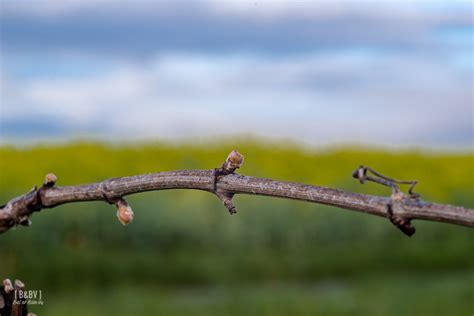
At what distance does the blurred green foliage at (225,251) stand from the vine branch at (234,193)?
4.70 meters

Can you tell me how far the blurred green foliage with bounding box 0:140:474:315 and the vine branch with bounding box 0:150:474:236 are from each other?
15.4ft

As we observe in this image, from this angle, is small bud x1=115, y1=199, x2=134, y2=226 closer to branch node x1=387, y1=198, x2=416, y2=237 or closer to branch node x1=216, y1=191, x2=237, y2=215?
branch node x1=216, y1=191, x2=237, y2=215

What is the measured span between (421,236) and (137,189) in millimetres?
6940

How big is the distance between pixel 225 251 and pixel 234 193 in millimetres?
5911

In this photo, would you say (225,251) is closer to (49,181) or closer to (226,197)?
(49,181)

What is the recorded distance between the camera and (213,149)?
8.16 m

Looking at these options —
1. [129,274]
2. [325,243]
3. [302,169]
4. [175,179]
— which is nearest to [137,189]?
[175,179]

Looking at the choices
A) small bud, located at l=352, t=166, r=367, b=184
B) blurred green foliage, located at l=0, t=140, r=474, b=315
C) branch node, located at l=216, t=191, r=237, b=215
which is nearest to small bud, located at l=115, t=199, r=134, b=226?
branch node, located at l=216, t=191, r=237, b=215

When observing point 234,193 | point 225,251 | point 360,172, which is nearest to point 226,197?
point 234,193

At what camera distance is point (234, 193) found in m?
0.83

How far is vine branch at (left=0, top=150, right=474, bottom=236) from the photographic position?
0.71m

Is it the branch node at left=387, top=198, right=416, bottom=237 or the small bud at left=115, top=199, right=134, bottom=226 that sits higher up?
the small bud at left=115, top=199, right=134, bottom=226

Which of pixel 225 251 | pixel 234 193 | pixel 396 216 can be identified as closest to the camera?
pixel 396 216

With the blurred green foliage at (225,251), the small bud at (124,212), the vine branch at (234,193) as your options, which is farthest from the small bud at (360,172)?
the blurred green foliage at (225,251)
